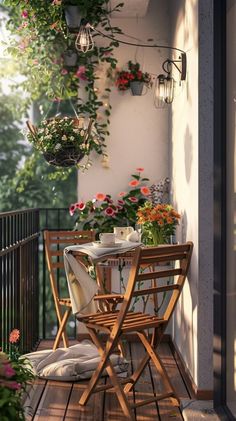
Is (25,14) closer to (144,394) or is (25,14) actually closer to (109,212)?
(109,212)

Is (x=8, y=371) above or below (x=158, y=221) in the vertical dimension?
below

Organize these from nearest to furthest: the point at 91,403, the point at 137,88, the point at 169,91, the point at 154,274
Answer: the point at 154,274, the point at 91,403, the point at 169,91, the point at 137,88

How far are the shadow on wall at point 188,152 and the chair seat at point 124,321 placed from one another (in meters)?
0.94

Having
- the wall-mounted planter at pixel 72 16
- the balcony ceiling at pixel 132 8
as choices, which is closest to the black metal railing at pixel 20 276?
the wall-mounted planter at pixel 72 16

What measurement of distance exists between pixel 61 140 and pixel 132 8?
128 centimetres

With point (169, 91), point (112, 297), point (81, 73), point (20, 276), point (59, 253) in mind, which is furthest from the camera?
point (81, 73)

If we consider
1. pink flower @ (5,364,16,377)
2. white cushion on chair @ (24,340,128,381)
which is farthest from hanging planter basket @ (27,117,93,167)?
pink flower @ (5,364,16,377)

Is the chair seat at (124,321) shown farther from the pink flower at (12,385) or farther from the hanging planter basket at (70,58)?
the hanging planter basket at (70,58)

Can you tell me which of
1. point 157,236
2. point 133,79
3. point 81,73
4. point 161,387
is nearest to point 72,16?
point 81,73

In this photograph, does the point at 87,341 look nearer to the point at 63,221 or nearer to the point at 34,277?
the point at 34,277

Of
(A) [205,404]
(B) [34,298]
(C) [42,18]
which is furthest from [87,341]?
(C) [42,18]

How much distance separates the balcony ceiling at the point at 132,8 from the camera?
5.87 meters

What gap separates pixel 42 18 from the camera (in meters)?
6.18

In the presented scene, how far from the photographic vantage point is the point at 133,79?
6230 millimetres
